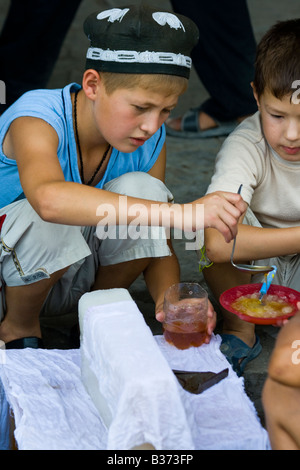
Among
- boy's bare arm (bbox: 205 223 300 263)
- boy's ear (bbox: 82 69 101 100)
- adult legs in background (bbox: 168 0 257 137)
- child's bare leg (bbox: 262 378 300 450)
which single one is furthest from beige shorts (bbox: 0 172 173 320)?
adult legs in background (bbox: 168 0 257 137)

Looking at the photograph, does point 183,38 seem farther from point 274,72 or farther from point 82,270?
point 82,270

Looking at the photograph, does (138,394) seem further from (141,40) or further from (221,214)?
(141,40)

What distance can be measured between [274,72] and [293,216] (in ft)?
1.57

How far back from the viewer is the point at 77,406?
187cm

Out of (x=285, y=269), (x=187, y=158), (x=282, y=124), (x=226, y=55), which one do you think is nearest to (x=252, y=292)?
(x=285, y=269)

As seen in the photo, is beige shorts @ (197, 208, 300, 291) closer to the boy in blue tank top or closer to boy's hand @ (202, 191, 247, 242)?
the boy in blue tank top

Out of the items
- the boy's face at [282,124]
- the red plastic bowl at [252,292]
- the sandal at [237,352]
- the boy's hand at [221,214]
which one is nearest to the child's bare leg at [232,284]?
the sandal at [237,352]

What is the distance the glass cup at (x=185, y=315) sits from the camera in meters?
2.14

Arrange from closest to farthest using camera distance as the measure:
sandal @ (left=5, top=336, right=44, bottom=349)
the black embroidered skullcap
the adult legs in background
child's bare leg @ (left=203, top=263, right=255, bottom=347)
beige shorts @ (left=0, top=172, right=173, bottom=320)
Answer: the black embroidered skullcap → beige shorts @ (left=0, top=172, right=173, bottom=320) → sandal @ (left=5, top=336, right=44, bottom=349) → child's bare leg @ (left=203, top=263, right=255, bottom=347) → the adult legs in background

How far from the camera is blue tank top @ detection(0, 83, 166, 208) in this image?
224 cm

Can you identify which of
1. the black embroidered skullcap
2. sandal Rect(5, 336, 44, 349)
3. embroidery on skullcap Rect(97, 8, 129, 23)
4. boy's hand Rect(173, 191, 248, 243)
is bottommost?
sandal Rect(5, 336, 44, 349)
